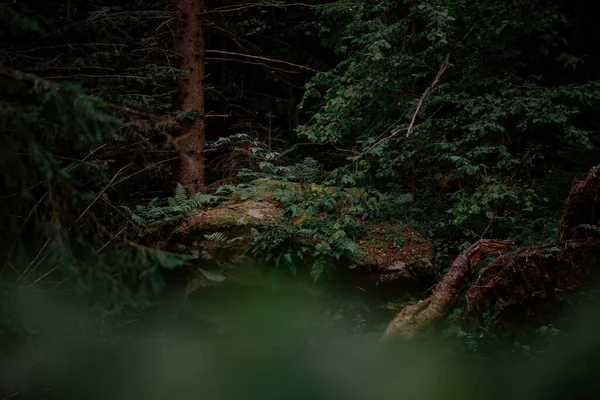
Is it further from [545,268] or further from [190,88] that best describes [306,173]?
[545,268]

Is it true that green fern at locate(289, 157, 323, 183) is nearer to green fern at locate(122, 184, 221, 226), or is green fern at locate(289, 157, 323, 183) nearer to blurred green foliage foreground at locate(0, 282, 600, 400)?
green fern at locate(122, 184, 221, 226)

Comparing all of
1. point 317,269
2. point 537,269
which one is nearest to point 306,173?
point 317,269

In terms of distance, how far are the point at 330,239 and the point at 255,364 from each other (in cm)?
219

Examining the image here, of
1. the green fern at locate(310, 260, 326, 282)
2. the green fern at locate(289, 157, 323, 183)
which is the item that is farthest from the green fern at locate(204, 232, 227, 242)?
the green fern at locate(289, 157, 323, 183)

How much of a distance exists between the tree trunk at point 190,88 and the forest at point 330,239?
3cm

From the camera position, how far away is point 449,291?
5.96 m

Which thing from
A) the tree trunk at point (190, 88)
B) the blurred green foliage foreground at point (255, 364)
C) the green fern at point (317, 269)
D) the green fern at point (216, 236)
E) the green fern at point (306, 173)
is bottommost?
the blurred green foliage foreground at point (255, 364)

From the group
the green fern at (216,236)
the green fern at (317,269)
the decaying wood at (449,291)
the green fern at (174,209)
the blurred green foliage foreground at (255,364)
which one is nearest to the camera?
the blurred green foliage foreground at (255,364)

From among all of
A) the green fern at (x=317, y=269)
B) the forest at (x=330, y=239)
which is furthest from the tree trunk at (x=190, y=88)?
the green fern at (x=317, y=269)

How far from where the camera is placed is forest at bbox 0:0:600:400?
209 inches

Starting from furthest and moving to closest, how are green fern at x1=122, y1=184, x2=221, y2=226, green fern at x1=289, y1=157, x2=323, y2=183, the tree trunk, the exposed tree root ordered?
green fern at x1=289, y1=157, x2=323, y2=183 → the tree trunk → green fern at x1=122, y1=184, x2=221, y2=226 → the exposed tree root

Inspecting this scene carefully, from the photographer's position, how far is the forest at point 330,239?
5309mm

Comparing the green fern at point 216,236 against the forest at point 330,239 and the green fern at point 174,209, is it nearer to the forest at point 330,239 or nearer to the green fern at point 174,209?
the forest at point 330,239

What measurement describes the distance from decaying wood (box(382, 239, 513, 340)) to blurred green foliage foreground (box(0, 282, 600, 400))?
253 mm
